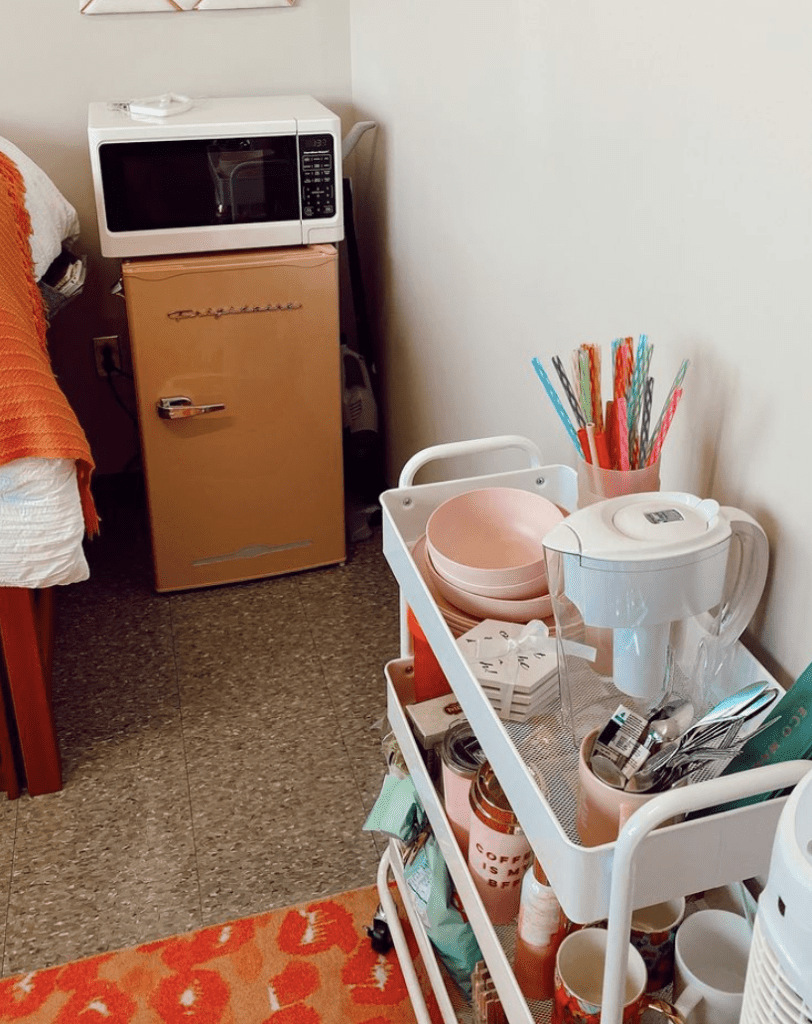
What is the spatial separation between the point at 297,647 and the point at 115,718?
1.35 ft

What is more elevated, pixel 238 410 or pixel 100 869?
pixel 238 410

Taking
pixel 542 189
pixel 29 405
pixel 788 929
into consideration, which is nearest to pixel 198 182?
pixel 29 405

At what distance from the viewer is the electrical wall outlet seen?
104 inches

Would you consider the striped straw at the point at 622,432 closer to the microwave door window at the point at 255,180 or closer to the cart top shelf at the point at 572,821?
the cart top shelf at the point at 572,821

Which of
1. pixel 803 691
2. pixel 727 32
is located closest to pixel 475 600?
pixel 803 691

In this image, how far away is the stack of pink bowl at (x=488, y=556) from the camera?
42.8 inches

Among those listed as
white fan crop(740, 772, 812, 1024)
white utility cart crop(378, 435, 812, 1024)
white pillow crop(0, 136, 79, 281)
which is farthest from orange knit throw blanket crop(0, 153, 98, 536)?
white fan crop(740, 772, 812, 1024)

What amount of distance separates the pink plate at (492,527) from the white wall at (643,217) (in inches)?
6.3

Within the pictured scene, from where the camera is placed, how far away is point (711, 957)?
0.98 m

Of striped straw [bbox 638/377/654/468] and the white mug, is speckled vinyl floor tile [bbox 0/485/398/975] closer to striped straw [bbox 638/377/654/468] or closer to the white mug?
the white mug

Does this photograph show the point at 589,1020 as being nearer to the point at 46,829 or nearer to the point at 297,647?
the point at 46,829

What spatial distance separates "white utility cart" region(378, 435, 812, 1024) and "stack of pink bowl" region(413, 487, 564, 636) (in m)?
0.03

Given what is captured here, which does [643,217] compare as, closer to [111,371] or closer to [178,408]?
A: [178,408]

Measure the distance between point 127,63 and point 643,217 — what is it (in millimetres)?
1715
